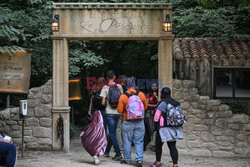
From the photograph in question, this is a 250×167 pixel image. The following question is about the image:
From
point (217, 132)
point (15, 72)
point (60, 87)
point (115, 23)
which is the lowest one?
point (217, 132)

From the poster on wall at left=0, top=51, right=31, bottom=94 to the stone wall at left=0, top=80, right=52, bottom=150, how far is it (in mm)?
360

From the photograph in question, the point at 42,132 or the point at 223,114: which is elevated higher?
the point at 223,114

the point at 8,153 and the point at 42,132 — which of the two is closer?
the point at 8,153

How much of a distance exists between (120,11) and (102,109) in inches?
108

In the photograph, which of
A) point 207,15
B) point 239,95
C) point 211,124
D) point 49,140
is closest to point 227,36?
point 207,15

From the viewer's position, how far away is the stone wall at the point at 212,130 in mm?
9009

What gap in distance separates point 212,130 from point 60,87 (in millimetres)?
4213

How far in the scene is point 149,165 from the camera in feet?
25.6

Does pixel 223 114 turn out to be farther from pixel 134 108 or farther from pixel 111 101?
pixel 111 101

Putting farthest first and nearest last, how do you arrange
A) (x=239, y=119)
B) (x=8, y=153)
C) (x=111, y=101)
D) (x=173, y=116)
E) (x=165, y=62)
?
(x=165, y=62) → (x=239, y=119) → (x=111, y=101) → (x=173, y=116) → (x=8, y=153)

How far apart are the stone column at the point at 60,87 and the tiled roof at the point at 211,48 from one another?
4.14 meters

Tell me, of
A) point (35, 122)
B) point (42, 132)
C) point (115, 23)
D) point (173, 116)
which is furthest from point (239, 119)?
point (35, 122)

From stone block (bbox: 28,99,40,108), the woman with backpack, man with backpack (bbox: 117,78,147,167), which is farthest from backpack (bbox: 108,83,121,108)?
stone block (bbox: 28,99,40,108)

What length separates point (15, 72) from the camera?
9062mm
